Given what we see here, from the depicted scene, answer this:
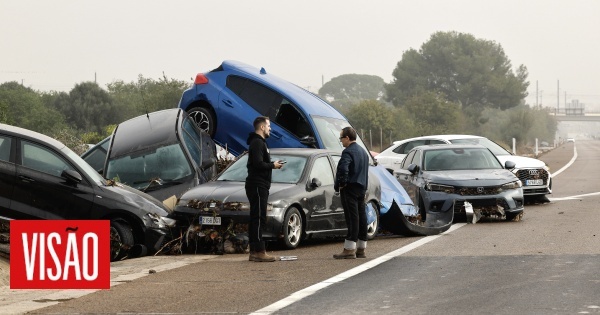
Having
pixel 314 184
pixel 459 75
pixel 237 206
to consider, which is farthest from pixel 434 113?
pixel 237 206

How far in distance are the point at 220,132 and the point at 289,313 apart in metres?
13.5

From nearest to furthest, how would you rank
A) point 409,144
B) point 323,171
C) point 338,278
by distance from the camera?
point 338,278
point 323,171
point 409,144

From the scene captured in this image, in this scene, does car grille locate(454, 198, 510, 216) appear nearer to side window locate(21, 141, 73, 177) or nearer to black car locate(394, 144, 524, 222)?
black car locate(394, 144, 524, 222)

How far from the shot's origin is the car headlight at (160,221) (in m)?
16.1

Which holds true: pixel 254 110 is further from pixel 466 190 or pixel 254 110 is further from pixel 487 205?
pixel 487 205

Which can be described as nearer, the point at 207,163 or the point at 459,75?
the point at 207,163

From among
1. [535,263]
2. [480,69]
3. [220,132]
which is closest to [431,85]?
[480,69]

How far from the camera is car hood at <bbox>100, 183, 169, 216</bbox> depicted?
15945 mm

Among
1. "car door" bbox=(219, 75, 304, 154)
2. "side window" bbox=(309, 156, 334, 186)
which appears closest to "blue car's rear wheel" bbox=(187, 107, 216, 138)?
"car door" bbox=(219, 75, 304, 154)

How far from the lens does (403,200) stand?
67.1ft

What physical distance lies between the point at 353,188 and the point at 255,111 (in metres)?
7.74

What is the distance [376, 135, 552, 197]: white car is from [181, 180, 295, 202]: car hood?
27.4ft

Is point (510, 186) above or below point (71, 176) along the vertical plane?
below

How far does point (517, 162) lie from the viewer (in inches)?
1102
